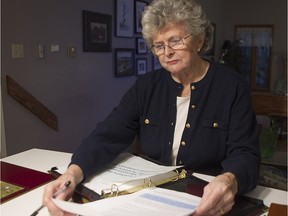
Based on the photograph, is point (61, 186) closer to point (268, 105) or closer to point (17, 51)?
point (17, 51)

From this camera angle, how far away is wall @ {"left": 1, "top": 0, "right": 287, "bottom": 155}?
2.57 m

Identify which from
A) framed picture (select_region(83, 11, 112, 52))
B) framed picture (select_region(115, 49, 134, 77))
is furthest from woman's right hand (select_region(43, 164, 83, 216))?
framed picture (select_region(115, 49, 134, 77))

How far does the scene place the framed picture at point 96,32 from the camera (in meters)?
3.25

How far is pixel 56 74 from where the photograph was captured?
2969mm

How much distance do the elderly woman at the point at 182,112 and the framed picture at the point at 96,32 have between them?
6.65 ft

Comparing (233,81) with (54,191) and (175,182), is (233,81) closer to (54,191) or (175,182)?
(175,182)

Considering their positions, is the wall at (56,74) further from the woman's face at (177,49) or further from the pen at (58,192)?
the pen at (58,192)

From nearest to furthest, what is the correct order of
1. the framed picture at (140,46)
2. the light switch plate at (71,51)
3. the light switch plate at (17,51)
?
the light switch plate at (17,51)
the light switch plate at (71,51)
the framed picture at (140,46)

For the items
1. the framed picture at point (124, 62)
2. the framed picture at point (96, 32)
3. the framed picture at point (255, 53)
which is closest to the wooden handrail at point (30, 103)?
the framed picture at point (96, 32)

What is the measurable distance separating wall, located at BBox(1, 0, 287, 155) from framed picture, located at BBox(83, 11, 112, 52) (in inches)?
2.2

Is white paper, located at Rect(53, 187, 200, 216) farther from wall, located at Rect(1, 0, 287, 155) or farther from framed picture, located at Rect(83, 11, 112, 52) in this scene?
framed picture, located at Rect(83, 11, 112, 52)

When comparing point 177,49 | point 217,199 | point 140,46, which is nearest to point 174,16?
point 177,49

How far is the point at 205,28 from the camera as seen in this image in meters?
1.28

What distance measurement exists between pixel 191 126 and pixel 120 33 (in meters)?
2.76
